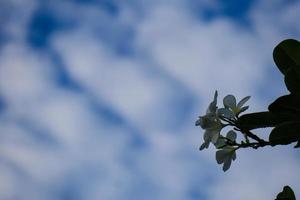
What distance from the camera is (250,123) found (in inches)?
58.4

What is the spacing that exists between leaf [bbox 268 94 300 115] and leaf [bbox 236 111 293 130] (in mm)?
31

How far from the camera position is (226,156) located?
5.07 feet

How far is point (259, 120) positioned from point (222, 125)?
0.43ft

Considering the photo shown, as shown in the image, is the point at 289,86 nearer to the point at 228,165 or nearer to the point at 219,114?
the point at 219,114

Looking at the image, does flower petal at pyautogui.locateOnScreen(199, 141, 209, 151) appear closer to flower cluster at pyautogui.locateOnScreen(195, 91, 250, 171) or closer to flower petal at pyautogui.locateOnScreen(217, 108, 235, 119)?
flower cluster at pyautogui.locateOnScreen(195, 91, 250, 171)

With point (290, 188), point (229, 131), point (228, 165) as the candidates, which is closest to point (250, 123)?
point (229, 131)

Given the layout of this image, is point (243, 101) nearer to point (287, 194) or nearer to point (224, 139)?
point (224, 139)

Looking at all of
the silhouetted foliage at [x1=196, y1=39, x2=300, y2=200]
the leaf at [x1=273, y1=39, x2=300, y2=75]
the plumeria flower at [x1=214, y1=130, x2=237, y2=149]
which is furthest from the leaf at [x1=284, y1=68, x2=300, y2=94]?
the plumeria flower at [x1=214, y1=130, x2=237, y2=149]

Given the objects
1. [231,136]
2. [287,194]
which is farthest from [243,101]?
[287,194]

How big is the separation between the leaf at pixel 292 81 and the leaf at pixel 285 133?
12 centimetres

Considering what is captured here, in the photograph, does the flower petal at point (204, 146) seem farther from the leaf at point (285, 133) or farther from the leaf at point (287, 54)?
the leaf at point (287, 54)

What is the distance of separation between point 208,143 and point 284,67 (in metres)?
0.40

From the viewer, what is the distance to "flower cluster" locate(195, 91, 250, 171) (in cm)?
147

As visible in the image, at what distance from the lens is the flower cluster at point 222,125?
1.47 meters
